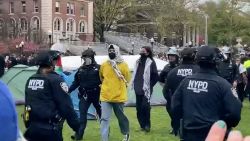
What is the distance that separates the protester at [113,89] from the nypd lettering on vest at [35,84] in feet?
12.0

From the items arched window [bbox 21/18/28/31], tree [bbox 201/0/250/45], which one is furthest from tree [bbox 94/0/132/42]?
tree [bbox 201/0/250/45]

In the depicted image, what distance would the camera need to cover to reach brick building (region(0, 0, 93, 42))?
67000 millimetres

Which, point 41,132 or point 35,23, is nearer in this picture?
point 41,132

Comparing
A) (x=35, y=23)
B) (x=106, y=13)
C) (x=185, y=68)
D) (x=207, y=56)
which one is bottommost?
(x=185, y=68)

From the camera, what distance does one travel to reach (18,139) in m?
2.70

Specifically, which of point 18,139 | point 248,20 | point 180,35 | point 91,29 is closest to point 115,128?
point 18,139

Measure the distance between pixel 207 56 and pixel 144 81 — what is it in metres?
6.06

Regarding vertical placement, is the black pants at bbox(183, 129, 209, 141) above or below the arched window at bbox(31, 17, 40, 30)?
below

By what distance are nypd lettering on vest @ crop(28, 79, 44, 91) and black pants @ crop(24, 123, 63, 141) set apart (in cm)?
44

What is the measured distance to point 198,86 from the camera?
5.75 m

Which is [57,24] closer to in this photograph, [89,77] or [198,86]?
[89,77]

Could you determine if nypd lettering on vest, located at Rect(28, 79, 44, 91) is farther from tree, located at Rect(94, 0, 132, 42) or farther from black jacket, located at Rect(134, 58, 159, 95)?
tree, located at Rect(94, 0, 132, 42)

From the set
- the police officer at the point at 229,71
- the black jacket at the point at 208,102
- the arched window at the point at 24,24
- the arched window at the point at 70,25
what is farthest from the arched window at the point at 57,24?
the black jacket at the point at 208,102

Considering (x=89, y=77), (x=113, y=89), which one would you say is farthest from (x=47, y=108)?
(x=89, y=77)
